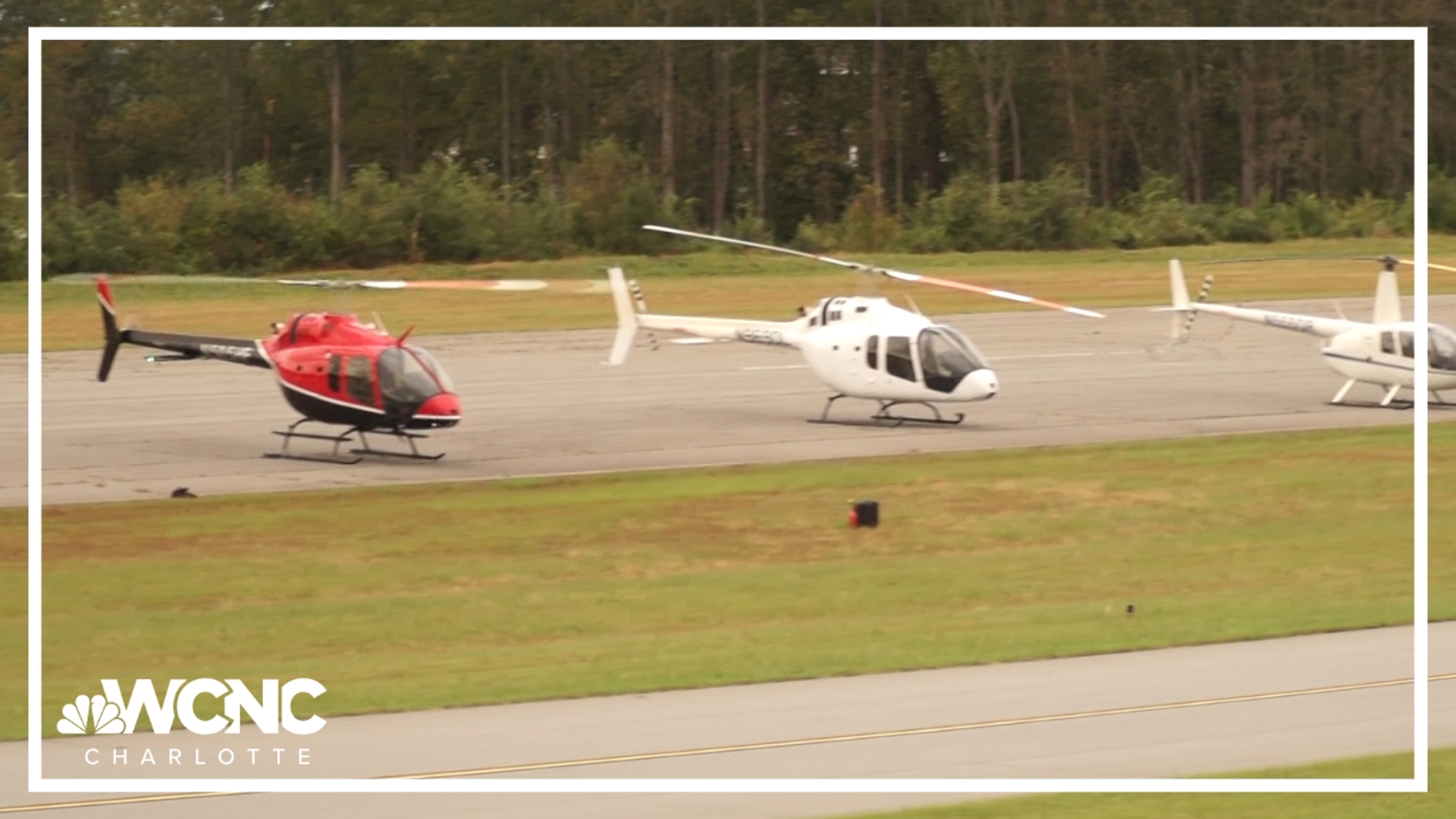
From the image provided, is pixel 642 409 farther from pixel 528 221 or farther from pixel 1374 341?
pixel 1374 341

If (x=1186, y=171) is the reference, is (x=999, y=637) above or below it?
below

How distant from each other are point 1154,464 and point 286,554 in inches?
454

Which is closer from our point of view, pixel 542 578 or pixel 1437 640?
pixel 1437 640

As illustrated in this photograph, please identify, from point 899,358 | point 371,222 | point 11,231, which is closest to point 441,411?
point 899,358

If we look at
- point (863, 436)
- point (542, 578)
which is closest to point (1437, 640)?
point (542, 578)

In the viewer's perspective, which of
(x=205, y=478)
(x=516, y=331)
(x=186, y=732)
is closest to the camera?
(x=186, y=732)

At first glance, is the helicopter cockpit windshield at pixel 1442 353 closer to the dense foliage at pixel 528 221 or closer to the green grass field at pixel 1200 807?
the dense foliage at pixel 528 221

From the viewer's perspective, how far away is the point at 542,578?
61.0ft

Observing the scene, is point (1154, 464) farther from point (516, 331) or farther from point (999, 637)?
point (516, 331)

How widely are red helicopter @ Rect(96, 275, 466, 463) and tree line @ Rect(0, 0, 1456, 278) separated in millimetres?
3749

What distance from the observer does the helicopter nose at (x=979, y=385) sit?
28703 millimetres

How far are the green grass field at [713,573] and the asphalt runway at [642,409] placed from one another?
1.90 m

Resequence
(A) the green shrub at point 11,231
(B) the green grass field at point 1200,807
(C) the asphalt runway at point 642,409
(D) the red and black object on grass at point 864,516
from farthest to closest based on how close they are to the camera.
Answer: (A) the green shrub at point 11,231 → (C) the asphalt runway at point 642,409 → (D) the red and black object on grass at point 864,516 → (B) the green grass field at point 1200,807

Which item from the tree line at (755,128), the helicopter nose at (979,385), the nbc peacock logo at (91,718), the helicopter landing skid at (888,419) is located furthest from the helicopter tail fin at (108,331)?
the nbc peacock logo at (91,718)
